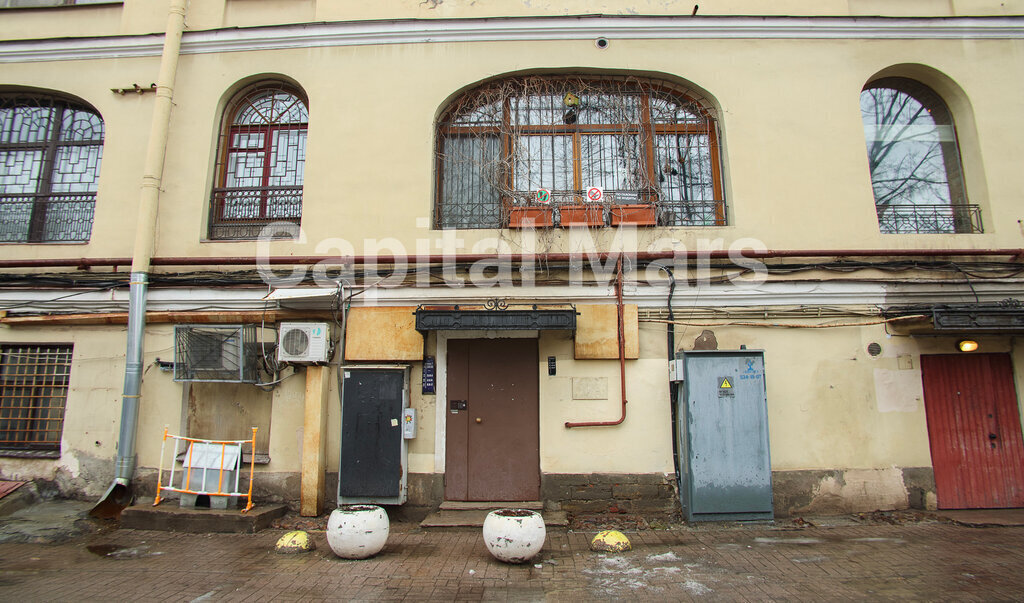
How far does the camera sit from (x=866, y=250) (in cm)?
758

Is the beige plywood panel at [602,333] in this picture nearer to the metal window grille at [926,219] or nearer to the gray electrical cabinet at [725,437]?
the gray electrical cabinet at [725,437]

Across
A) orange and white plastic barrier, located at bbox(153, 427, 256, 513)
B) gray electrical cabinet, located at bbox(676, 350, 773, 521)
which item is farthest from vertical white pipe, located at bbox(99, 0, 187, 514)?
gray electrical cabinet, located at bbox(676, 350, 773, 521)

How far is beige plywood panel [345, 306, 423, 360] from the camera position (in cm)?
755

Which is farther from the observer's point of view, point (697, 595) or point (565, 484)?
point (565, 484)

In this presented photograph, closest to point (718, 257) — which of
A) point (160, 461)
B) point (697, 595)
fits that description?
point (697, 595)

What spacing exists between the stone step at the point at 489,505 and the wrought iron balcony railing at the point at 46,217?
23.2 feet

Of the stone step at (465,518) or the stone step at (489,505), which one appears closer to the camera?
the stone step at (465,518)

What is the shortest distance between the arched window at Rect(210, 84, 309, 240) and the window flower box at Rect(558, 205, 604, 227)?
4023mm

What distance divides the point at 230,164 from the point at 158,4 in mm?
2898

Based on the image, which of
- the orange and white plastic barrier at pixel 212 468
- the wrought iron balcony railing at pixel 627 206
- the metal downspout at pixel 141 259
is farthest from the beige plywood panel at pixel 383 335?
the metal downspout at pixel 141 259

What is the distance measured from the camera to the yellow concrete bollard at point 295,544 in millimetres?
6102

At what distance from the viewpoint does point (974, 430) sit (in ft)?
24.5

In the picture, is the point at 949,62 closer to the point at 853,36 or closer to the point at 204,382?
the point at 853,36

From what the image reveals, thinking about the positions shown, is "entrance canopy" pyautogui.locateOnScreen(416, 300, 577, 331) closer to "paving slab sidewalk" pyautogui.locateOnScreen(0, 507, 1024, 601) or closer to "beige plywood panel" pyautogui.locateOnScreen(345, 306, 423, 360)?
"beige plywood panel" pyautogui.locateOnScreen(345, 306, 423, 360)
